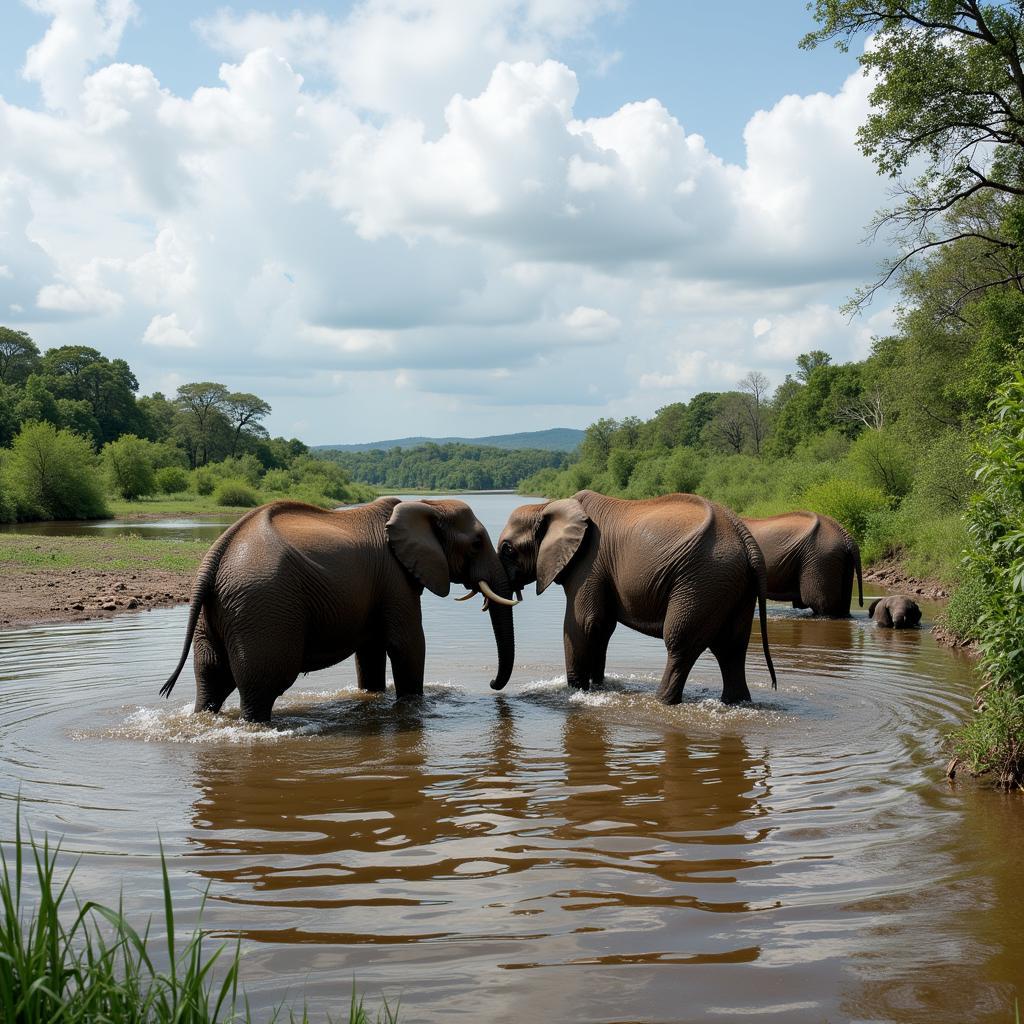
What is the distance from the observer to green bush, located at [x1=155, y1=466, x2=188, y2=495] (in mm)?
86000

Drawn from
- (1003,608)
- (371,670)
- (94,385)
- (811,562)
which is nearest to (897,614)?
(811,562)

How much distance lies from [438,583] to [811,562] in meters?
9.90

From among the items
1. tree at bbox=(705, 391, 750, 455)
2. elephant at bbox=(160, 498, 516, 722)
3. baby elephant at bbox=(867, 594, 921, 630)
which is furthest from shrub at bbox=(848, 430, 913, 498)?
tree at bbox=(705, 391, 750, 455)

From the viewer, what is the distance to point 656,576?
35.7 feet

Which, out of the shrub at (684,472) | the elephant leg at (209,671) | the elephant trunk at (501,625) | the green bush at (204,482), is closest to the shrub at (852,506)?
the elephant trunk at (501,625)

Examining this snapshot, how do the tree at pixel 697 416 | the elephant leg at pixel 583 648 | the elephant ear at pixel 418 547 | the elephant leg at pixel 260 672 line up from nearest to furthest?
the elephant leg at pixel 260 672 < the elephant ear at pixel 418 547 < the elephant leg at pixel 583 648 < the tree at pixel 697 416

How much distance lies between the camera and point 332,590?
9984mm

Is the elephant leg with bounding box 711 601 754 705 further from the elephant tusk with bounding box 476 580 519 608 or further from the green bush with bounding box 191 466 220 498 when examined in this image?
the green bush with bounding box 191 466 220 498

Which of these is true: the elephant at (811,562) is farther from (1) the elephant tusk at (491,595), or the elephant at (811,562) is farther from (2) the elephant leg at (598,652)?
(1) the elephant tusk at (491,595)

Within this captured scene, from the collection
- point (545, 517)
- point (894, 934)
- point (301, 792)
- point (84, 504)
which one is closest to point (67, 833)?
point (301, 792)

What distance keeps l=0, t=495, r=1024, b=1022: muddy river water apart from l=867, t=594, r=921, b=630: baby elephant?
17.0ft

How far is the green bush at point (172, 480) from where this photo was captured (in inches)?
3386

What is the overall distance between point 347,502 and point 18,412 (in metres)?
40.7

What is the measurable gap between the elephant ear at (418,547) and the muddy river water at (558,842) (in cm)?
→ 134
